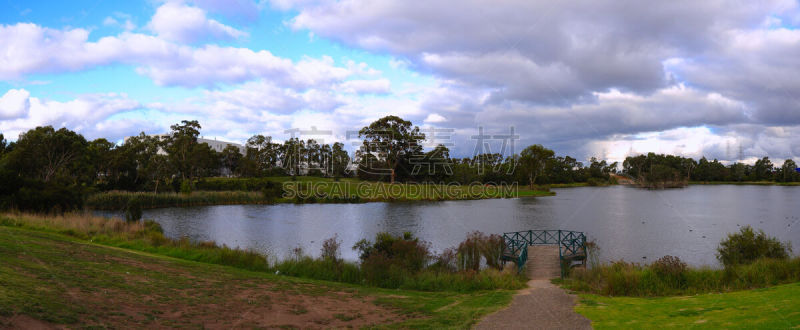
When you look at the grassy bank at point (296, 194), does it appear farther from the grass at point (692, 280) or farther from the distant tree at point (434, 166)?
the grass at point (692, 280)

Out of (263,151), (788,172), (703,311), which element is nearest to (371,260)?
(703,311)

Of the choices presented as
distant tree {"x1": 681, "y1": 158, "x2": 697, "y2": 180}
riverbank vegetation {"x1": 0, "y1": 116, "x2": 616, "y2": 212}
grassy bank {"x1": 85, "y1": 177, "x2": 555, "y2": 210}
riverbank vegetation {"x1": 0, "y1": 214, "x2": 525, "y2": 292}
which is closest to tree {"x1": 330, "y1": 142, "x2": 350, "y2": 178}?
riverbank vegetation {"x1": 0, "y1": 116, "x2": 616, "y2": 212}

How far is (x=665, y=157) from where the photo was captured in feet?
529

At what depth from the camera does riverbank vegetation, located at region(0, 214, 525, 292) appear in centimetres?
1555

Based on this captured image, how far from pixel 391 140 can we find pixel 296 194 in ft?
69.9

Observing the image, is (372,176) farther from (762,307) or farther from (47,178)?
(762,307)

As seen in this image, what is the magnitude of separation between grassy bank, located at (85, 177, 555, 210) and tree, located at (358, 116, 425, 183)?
5.56m

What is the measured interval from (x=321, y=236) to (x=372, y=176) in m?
55.8

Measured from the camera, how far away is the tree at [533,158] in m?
97.3

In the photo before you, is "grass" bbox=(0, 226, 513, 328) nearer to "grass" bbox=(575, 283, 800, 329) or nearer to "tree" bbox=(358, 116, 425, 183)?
"grass" bbox=(575, 283, 800, 329)

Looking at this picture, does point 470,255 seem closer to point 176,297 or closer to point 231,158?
point 176,297

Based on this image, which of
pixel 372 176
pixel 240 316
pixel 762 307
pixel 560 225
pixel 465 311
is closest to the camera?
pixel 762 307

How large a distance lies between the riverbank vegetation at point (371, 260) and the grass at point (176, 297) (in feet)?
4.55

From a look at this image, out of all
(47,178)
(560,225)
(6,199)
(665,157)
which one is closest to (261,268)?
Result: (6,199)
